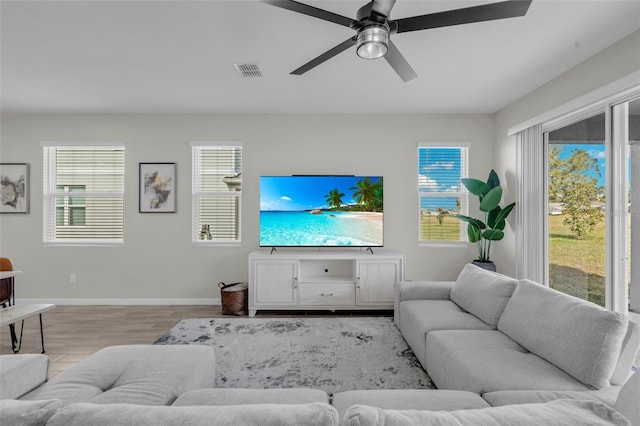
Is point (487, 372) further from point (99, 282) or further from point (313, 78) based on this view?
point (99, 282)

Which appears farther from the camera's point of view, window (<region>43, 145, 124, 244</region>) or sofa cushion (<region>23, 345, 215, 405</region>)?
window (<region>43, 145, 124, 244</region>)

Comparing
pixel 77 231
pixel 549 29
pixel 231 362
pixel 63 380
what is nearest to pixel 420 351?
pixel 231 362

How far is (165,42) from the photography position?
2451mm

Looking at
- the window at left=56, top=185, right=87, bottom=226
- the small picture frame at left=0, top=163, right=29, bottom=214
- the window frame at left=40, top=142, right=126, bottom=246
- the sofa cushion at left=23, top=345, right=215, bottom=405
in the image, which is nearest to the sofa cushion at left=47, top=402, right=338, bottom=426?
the sofa cushion at left=23, top=345, right=215, bottom=405

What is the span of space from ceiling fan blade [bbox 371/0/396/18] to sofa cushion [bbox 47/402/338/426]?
5.62 ft

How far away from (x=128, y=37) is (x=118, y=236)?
2862mm

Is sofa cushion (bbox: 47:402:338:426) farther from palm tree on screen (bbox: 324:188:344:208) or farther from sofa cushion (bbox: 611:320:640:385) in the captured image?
palm tree on screen (bbox: 324:188:344:208)

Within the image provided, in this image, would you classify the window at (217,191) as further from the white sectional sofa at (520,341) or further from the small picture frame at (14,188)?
the white sectional sofa at (520,341)

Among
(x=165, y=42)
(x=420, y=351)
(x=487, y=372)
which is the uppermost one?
(x=165, y=42)

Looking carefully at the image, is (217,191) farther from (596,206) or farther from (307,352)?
(596,206)

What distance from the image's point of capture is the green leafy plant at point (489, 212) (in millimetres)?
3705

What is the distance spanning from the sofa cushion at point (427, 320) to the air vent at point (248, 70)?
2.54 metres

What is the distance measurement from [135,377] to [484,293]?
2.32 meters

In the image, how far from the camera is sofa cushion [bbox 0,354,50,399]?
1.24m
